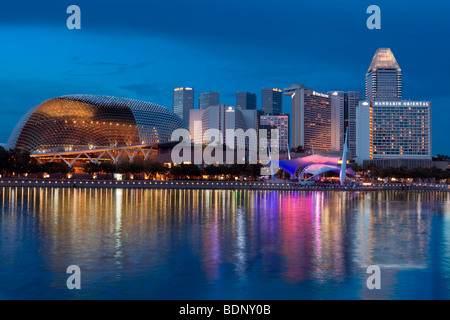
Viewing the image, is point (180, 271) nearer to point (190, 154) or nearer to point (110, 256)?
point (110, 256)

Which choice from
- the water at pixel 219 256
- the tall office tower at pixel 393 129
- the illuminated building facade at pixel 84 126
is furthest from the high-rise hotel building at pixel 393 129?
the water at pixel 219 256

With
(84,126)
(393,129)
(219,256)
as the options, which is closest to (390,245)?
(219,256)

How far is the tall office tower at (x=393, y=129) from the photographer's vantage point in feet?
553

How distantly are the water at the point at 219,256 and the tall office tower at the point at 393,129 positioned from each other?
146419 millimetres

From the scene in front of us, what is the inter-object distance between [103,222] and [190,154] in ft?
274

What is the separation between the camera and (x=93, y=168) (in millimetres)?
91000

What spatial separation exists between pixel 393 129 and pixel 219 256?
164 meters

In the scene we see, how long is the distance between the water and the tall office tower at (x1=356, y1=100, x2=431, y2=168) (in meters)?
146

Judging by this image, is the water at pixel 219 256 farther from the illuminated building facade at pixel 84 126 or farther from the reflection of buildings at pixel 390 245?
the illuminated building facade at pixel 84 126

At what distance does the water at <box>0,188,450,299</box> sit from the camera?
502 inches

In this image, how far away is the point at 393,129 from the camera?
169 meters

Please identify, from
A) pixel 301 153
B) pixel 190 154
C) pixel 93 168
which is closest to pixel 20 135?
pixel 93 168

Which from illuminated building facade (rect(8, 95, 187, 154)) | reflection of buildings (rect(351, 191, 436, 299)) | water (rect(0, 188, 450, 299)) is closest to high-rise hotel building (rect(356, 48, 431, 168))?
illuminated building facade (rect(8, 95, 187, 154))

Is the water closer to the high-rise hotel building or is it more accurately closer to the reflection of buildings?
the reflection of buildings
